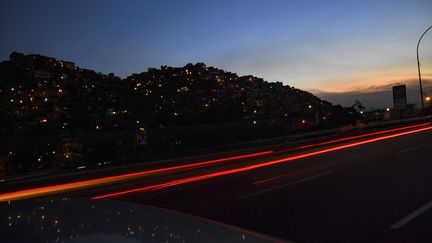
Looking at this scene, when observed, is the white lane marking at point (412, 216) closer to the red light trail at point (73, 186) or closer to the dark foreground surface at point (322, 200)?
the dark foreground surface at point (322, 200)

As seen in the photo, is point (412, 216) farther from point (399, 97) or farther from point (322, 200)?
point (399, 97)

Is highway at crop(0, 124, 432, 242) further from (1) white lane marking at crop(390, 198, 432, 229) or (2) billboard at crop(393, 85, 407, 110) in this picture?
(2) billboard at crop(393, 85, 407, 110)

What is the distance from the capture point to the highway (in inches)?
322

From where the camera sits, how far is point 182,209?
11.0 metres

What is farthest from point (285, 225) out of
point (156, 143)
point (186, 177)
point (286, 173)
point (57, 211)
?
point (156, 143)

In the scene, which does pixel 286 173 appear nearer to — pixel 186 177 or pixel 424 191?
pixel 186 177

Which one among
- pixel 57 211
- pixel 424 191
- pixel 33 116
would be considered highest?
pixel 33 116

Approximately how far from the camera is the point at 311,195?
37.8 feet

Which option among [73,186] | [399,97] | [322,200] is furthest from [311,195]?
[399,97]

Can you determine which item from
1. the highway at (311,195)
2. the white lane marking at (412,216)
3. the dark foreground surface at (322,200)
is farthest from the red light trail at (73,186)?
the white lane marking at (412,216)

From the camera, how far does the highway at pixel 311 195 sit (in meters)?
8.19

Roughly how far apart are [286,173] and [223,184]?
102 inches

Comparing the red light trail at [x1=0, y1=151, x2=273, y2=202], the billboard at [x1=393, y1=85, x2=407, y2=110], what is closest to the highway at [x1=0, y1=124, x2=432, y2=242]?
the red light trail at [x1=0, y1=151, x2=273, y2=202]

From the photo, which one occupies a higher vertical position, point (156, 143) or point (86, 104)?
point (86, 104)
